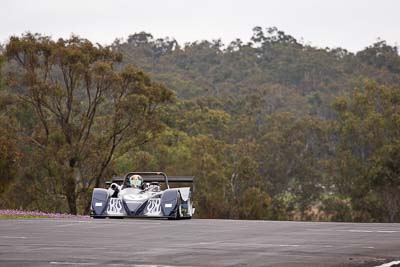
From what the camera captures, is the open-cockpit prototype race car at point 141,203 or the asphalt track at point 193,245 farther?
the open-cockpit prototype race car at point 141,203

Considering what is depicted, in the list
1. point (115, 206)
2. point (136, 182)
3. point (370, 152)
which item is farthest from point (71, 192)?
point (370, 152)

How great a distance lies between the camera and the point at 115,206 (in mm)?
26750

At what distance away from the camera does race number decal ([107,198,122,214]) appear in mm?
26672

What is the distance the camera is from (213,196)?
73.7 metres

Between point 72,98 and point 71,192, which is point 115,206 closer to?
point 71,192

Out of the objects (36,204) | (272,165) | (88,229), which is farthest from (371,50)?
(88,229)

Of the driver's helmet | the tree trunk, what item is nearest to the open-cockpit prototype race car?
the driver's helmet

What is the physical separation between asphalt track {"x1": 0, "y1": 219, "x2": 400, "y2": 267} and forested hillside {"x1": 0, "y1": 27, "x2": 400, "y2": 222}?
106 ft

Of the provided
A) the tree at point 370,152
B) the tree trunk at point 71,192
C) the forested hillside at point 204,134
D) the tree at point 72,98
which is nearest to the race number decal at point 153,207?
the forested hillside at point 204,134

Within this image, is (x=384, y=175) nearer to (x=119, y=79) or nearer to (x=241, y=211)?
(x=241, y=211)

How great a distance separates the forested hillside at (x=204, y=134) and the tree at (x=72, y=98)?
0.09 m

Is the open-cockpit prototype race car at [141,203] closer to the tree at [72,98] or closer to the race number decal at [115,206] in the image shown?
the race number decal at [115,206]

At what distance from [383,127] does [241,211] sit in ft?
51.7

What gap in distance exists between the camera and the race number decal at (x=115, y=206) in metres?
26.7
